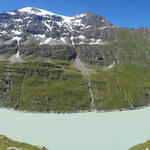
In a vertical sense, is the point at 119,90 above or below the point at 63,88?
below

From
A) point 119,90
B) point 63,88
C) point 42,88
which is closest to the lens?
point 119,90

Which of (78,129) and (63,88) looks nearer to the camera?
(78,129)

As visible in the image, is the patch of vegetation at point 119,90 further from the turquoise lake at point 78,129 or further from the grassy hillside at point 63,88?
the turquoise lake at point 78,129

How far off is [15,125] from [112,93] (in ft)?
326

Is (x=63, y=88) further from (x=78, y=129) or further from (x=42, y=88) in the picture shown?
(x=78, y=129)

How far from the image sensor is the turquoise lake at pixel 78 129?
79.3 meters

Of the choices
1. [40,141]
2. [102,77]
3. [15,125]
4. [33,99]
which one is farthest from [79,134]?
[102,77]

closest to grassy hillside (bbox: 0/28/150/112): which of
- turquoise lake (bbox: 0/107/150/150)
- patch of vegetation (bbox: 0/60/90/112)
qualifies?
patch of vegetation (bbox: 0/60/90/112)

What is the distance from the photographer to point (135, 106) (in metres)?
143

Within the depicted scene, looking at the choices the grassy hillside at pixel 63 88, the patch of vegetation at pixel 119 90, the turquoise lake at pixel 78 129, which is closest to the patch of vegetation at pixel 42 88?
the grassy hillside at pixel 63 88

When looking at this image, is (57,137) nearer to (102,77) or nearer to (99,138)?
(99,138)

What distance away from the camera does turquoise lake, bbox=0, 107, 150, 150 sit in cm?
7931

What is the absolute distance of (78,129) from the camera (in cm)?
9781

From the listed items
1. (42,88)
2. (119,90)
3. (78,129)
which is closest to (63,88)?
(42,88)
